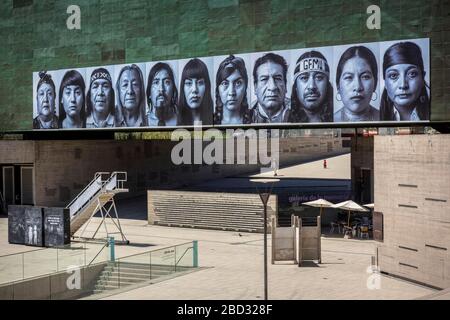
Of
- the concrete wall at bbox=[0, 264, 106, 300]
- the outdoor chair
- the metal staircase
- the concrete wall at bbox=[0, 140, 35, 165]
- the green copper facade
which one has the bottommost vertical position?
the concrete wall at bbox=[0, 264, 106, 300]

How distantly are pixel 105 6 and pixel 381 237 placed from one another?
29597 mm

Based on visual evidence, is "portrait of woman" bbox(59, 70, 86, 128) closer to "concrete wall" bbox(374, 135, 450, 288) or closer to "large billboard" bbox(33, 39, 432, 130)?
"large billboard" bbox(33, 39, 432, 130)

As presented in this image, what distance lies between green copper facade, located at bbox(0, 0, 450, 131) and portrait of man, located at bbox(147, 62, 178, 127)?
1010mm

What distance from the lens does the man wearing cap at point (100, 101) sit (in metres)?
50.8

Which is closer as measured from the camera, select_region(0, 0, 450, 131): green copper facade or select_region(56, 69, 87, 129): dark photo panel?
select_region(0, 0, 450, 131): green copper facade

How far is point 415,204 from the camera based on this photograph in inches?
1056

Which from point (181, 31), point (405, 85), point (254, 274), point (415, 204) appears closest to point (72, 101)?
point (181, 31)

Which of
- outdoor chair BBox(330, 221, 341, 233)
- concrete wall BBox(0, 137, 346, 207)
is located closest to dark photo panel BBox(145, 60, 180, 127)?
concrete wall BBox(0, 137, 346, 207)

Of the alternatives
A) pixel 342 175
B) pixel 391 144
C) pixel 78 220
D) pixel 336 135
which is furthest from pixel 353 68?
pixel 336 135

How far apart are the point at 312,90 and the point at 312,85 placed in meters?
0.30

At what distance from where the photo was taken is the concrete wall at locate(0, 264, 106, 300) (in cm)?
2655

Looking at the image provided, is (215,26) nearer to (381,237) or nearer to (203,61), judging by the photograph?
(203,61)

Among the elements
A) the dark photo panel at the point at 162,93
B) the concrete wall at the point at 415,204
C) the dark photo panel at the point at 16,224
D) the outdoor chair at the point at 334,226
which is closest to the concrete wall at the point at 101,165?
the dark photo panel at the point at 162,93

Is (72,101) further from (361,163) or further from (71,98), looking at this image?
(361,163)
